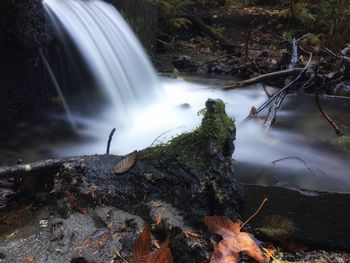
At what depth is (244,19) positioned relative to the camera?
10.2 m

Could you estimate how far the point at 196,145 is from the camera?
7.56 feet

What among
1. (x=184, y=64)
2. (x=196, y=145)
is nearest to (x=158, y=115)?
(x=184, y=64)

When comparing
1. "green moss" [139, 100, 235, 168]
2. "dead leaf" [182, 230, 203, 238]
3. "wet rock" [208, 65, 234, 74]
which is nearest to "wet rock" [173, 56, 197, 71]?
"wet rock" [208, 65, 234, 74]

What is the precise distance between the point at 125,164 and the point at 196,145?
41cm

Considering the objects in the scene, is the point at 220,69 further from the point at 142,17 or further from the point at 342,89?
the point at 342,89

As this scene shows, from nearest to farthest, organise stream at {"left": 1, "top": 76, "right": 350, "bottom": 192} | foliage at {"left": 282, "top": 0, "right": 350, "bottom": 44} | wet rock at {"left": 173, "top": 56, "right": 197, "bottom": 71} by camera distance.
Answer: stream at {"left": 1, "top": 76, "right": 350, "bottom": 192} < wet rock at {"left": 173, "top": 56, "right": 197, "bottom": 71} < foliage at {"left": 282, "top": 0, "right": 350, "bottom": 44}

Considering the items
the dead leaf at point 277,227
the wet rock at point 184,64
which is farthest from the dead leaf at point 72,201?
the wet rock at point 184,64

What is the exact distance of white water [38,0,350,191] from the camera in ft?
12.1

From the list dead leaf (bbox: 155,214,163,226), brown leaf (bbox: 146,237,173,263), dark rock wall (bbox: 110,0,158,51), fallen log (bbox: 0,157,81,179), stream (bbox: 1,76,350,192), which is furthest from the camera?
dark rock wall (bbox: 110,0,158,51)

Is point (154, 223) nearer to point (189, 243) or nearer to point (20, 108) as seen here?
point (189, 243)

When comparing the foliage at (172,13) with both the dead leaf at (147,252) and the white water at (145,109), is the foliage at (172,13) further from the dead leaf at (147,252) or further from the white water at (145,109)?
the dead leaf at (147,252)

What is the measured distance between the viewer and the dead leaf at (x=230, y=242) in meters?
1.82

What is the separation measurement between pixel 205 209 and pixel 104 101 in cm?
367

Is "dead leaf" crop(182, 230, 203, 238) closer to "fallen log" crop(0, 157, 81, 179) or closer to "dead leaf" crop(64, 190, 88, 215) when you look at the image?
"dead leaf" crop(64, 190, 88, 215)
